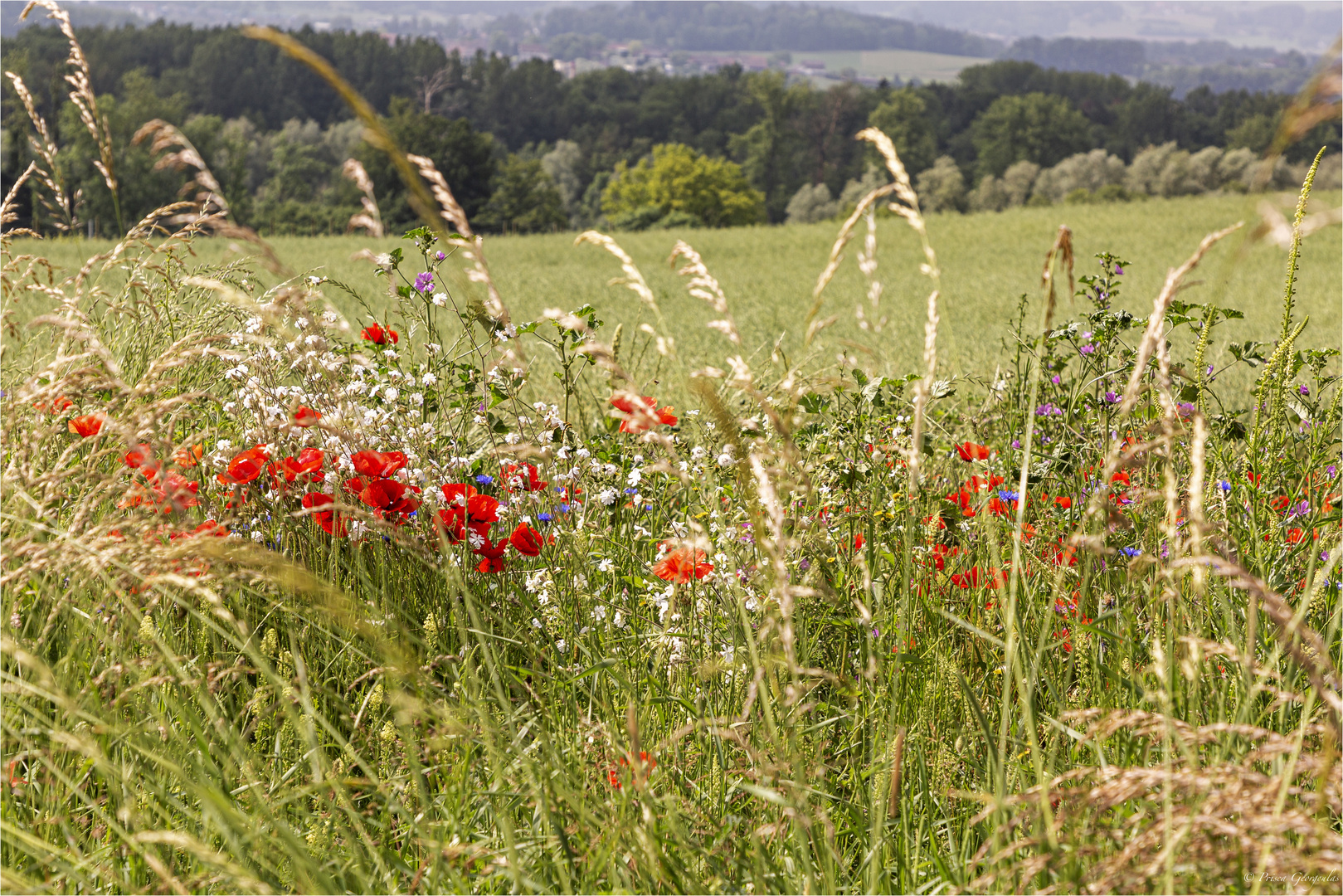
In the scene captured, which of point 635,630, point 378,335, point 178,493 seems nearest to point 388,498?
point 178,493

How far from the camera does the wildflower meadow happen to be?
3.42 ft

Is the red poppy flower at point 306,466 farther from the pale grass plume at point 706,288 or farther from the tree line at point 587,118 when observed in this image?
the tree line at point 587,118

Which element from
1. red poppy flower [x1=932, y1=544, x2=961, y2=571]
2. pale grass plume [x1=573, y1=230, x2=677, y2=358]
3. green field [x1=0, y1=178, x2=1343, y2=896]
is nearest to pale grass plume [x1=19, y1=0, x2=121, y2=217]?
green field [x1=0, y1=178, x2=1343, y2=896]

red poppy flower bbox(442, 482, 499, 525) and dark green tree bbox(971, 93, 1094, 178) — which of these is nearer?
red poppy flower bbox(442, 482, 499, 525)

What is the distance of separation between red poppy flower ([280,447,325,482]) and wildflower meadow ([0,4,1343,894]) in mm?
26

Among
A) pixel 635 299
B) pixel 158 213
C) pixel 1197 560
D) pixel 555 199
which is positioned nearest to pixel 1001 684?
pixel 1197 560

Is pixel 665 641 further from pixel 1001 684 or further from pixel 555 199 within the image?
pixel 555 199

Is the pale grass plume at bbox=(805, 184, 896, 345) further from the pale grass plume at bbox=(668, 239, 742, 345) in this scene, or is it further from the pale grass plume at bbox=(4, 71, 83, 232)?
the pale grass plume at bbox=(4, 71, 83, 232)

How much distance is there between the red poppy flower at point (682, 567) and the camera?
1.56m

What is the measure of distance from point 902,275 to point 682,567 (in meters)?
15.3

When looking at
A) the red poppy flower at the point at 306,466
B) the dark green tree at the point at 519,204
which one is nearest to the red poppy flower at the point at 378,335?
the red poppy flower at the point at 306,466

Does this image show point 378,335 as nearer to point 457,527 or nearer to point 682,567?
point 457,527

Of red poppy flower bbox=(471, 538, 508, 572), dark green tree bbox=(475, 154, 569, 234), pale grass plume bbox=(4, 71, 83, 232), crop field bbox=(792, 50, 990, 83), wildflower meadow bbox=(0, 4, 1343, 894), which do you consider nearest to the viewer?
wildflower meadow bbox=(0, 4, 1343, 894)

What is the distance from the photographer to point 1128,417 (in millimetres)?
2215
